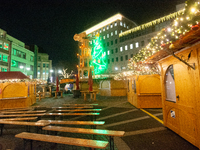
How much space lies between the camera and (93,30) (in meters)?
59.3

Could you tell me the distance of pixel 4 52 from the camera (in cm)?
3123

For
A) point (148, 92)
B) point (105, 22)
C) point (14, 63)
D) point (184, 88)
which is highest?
point (105, 22)

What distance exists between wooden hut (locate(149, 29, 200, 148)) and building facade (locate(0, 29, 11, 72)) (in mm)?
37733

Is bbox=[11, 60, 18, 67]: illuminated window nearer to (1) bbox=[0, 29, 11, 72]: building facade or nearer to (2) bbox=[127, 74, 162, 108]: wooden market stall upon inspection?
(1) bbox=[0, 29, 11, 72]: building facade

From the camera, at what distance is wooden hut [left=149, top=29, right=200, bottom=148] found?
347 cm

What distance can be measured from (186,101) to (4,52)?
39897 millimetres

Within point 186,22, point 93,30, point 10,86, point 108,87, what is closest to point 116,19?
point 93,30

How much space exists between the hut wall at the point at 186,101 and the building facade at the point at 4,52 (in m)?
38.0

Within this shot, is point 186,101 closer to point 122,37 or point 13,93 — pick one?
point 13,93

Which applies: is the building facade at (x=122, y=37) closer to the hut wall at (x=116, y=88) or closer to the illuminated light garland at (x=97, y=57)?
the illuminated light garland at (x=97, y=57)

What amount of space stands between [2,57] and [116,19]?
41.6 meters

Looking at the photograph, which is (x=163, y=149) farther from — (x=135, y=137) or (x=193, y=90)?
(x=193, y=90)

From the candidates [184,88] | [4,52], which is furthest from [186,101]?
[4,52]

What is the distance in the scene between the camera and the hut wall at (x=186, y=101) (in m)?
3.52
